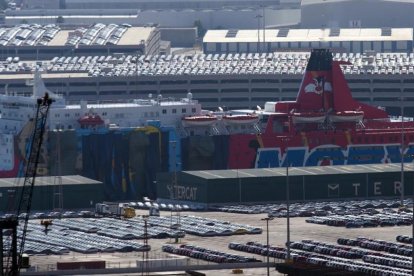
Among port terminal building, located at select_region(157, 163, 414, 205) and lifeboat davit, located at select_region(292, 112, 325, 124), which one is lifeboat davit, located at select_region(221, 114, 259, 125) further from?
port terminal building, located at select_region(157, 163, 414, 205)

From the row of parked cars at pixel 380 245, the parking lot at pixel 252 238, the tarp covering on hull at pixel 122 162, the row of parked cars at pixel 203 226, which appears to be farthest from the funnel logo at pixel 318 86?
the row of parked cars at pixel 380 245

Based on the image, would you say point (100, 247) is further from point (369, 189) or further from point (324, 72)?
point (324, 72)

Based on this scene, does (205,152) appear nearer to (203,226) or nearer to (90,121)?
(90,121)

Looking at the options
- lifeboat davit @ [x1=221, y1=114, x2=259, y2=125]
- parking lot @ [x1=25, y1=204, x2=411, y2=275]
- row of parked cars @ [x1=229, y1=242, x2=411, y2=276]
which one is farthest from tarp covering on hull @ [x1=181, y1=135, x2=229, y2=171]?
row of parked cars @ [x1=229, y1=242, x2=411, y2=276]

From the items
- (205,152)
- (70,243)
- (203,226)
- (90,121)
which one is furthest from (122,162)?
(70,243)

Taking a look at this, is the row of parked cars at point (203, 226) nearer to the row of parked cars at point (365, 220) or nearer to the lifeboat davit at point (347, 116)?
the row of parked cars at point (365, 220)
